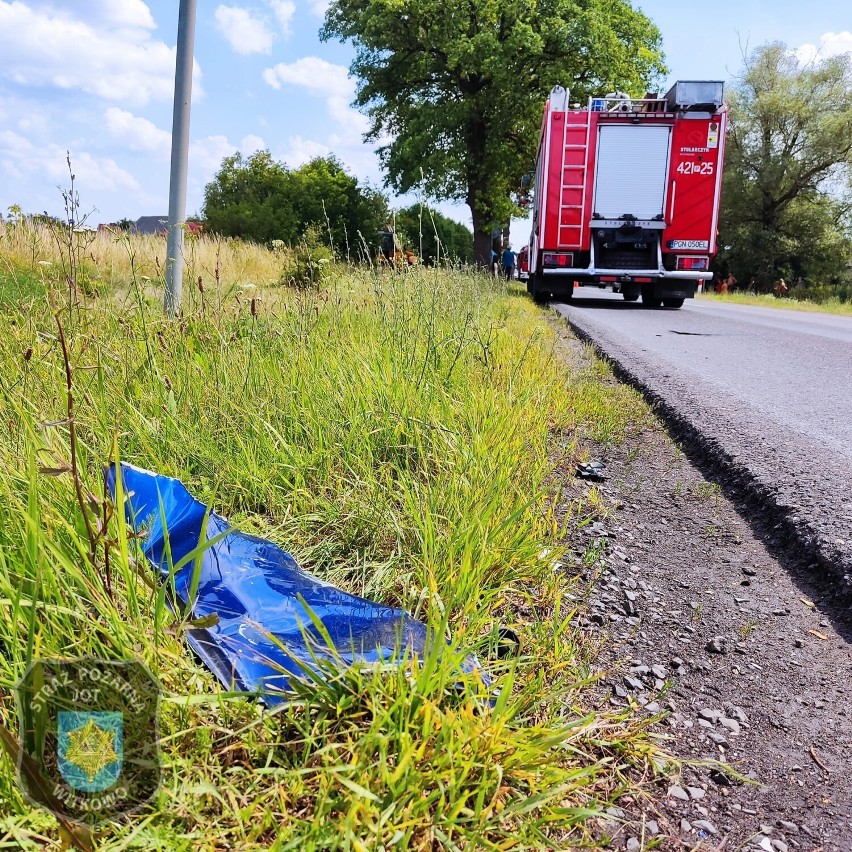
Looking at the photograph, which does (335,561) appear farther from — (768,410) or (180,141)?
(180,141)

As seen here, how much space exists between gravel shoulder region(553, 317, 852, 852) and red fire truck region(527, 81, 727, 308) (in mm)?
10469

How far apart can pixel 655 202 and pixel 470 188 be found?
52.6 ft

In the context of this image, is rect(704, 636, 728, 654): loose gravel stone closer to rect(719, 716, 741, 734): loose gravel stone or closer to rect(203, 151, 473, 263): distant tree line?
rect(719, 716, 741, 734): loose gravel stone

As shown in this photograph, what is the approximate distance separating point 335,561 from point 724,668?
1.05m

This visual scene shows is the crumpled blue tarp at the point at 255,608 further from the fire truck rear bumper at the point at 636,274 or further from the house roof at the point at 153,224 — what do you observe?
the fire truck rear bumper at the point at 636,274

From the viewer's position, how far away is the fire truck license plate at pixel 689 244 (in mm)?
12070

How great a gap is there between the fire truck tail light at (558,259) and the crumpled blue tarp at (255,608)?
1141 cm

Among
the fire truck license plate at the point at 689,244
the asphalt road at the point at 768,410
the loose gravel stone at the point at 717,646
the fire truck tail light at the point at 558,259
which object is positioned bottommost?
the loose gravel stone at the point at 717,646

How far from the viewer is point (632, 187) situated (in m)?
12.1

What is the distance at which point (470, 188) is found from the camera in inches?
1064

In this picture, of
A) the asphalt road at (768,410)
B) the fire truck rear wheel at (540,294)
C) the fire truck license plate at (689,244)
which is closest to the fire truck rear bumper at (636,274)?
the fire truck license plate at (689,244)

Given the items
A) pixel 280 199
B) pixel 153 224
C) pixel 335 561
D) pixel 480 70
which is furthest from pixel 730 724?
pixel 280 199

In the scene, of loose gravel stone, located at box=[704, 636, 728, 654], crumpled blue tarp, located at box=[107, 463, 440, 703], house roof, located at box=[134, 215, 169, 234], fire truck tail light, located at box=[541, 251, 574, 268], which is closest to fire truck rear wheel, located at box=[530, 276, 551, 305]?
fire truck tail light, located at box=[541, 251, 574, 268]

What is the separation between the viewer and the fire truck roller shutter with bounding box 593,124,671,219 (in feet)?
39.4
